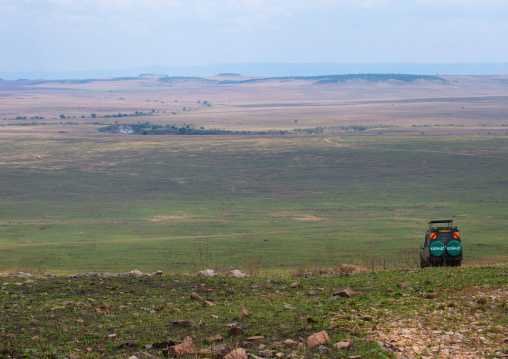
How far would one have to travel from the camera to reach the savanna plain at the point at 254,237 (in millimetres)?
7699

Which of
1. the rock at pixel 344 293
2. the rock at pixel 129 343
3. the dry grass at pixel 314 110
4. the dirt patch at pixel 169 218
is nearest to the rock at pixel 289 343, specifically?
the rock at pixel 129 343

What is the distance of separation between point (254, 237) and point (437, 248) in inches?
487

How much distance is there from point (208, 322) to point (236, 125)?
261ft

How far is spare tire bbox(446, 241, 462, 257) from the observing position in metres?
13.3

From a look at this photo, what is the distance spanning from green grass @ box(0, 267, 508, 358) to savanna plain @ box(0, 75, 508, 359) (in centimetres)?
4

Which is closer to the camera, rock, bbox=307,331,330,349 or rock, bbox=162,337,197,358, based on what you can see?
rock, bbox=162,337,197,358

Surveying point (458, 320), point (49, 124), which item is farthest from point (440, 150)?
point (49, 124)

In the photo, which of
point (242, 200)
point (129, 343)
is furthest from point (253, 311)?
point (242, 200)

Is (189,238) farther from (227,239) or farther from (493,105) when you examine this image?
(493,105)

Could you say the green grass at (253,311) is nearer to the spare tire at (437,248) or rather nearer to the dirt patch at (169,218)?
the spare tire at (437,248)

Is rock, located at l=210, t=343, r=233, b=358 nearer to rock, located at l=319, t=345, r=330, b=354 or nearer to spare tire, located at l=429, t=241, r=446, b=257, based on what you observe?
rock, located at l=319, t=345, r=330, b=354

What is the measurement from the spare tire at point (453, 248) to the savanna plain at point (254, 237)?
0.60m

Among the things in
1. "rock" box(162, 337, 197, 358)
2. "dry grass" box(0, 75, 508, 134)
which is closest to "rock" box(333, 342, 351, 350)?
"rock" box(162, 337, 197, 358)

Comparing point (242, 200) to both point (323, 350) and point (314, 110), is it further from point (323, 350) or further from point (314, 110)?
point (314, 110)
